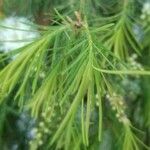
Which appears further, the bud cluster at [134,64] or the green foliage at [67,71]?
the bud cluster at [134,64]

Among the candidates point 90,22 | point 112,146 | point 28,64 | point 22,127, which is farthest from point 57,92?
point 22,127

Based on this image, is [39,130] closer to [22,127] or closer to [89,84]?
[22,127]

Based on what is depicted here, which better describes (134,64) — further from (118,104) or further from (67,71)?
(67,71)

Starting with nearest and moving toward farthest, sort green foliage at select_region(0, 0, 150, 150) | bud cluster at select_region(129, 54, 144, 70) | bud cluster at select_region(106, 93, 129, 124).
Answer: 1. green foliage at select_region(0, 0, 150, 150)
2. bud cluster at select_region(106, 93, 129, 124)
3. bud cluster at select_region(129, 54, 144, 70)

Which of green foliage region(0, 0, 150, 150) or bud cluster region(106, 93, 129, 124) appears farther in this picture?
bud cluster region(106, 93, 129, 124)

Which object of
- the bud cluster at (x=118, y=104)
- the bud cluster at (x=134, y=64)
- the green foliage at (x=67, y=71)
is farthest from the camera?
the bud cluster at (x=134, y=64)

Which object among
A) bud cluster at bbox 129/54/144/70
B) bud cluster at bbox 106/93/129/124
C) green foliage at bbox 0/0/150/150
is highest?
green foliage at bbox 0/0/150/150

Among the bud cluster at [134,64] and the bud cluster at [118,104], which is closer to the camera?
the bud cluster at [118,104]

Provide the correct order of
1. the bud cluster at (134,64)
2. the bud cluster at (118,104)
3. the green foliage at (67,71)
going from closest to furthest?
the green foliage at (67,71) < the bud cluster at (118,104) < the bud cluster at (134,64)

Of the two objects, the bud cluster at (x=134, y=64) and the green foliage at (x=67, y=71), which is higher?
the green foliage at (x=67, y=71)

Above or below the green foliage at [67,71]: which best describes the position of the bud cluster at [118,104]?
below

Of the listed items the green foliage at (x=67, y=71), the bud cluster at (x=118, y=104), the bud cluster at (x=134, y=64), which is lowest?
the bud cluster at (x=118, y=104)
